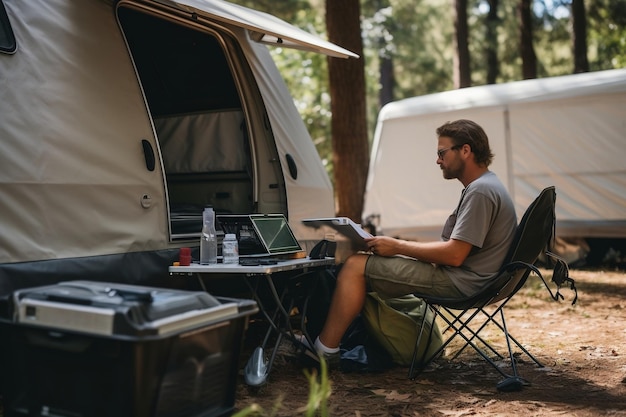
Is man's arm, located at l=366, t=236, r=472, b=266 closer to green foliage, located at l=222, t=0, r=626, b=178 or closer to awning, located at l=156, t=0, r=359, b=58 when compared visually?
awning, located at l=156, t=0, r=359, b=58

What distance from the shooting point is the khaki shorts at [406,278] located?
3.77 m

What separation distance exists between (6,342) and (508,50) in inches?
637

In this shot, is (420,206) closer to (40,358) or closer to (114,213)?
(114,213)

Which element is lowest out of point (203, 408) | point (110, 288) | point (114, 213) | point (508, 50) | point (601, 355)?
point (601, 355)

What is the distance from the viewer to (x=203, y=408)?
2.60 metres

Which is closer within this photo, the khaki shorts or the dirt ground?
the dirt ground

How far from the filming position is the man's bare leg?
3.84 metres

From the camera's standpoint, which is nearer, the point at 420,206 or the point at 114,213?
the point at 114,213

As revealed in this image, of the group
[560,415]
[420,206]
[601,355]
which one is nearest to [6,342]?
[560,415]

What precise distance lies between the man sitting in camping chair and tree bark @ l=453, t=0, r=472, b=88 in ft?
31.4

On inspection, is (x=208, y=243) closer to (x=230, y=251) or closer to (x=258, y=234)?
(x=230, y=251)

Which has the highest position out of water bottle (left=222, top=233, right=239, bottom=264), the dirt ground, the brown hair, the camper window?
the camper window

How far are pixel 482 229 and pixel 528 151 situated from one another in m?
5.20

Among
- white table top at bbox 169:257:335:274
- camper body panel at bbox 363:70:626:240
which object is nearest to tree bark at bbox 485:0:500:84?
camper body panel at bbox 363:70:626:240
